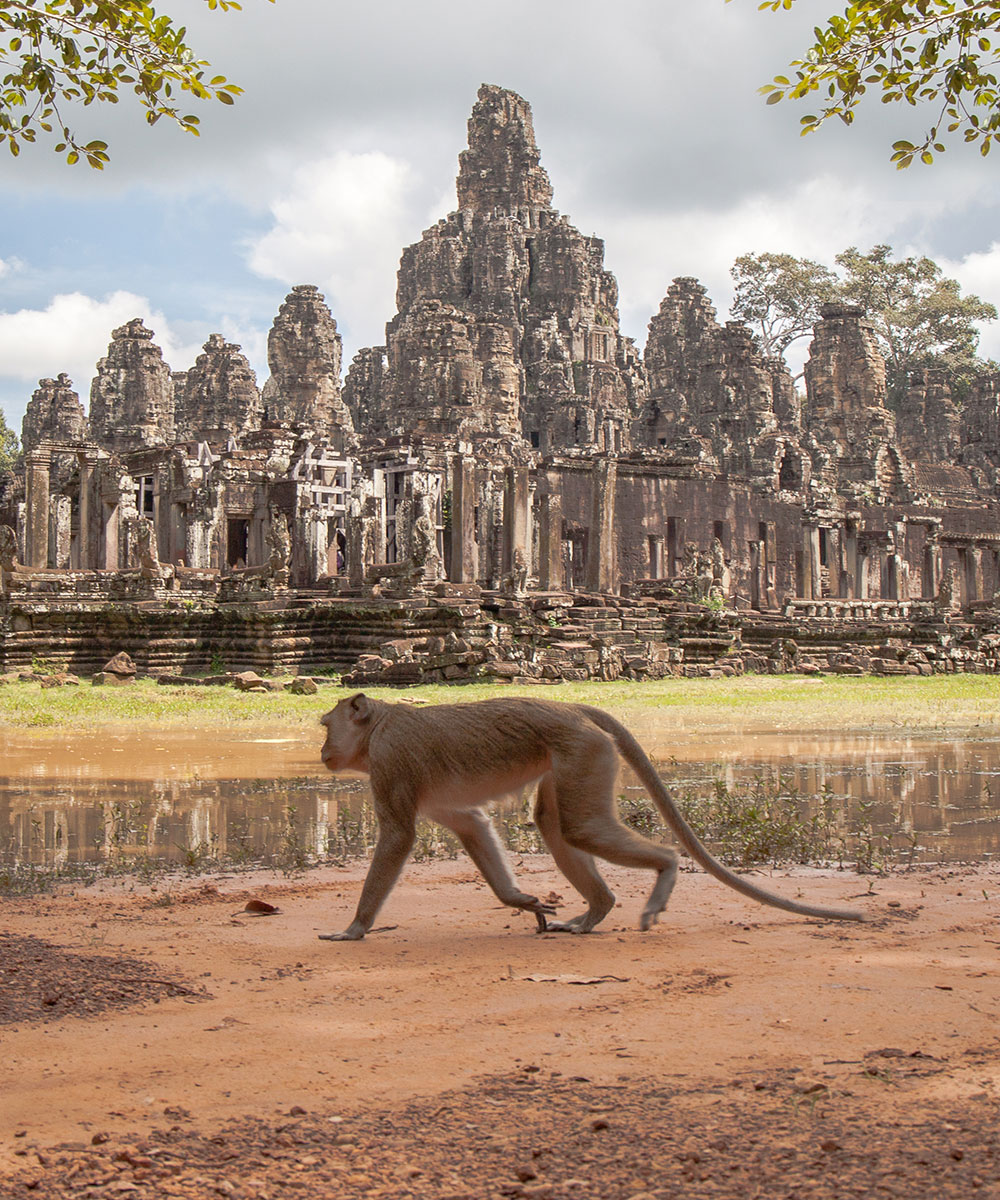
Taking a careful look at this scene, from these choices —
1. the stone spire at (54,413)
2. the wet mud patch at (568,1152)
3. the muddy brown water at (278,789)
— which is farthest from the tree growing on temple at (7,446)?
the wet mud patch at (568,1152)

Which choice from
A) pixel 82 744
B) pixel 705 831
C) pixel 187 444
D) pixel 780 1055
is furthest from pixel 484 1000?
pixel 187 444

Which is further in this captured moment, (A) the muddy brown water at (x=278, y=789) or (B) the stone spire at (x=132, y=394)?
(B) the stone spire at (x=132, y=394)

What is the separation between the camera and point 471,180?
72.2m

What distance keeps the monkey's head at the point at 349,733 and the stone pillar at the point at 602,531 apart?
33.0m

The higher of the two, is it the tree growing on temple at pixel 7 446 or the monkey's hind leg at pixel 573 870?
the tree growing on temple at pixel 7 446

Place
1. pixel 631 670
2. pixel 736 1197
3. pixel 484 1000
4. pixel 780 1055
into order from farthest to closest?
pixel 631 670, pixel 484 1000, pixel 780 1055, pixel 736 1197

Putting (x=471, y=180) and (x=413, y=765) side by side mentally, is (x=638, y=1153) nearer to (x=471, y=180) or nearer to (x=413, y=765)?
(x=413, y=765)

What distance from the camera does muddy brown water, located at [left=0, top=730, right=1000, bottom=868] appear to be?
8.32 metres

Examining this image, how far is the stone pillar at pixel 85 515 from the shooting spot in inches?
1556

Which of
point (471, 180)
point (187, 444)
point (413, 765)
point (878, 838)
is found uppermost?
point (471, 180)

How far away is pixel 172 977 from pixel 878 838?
199 inches

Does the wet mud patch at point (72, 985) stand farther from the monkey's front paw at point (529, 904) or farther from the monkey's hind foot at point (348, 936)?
the monkey's front paw at point (529, 904)

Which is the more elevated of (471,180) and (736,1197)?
(471,180)

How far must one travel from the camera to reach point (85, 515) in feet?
130
